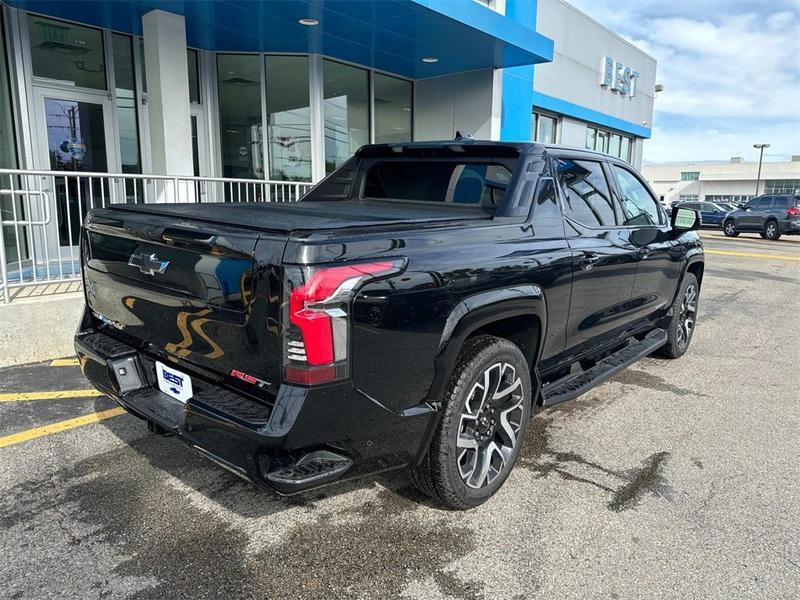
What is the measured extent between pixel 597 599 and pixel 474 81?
11.5 m

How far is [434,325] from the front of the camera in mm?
2564

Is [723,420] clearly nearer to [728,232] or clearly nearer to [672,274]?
[672,274]

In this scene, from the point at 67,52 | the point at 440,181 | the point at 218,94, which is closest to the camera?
the point at 440,181

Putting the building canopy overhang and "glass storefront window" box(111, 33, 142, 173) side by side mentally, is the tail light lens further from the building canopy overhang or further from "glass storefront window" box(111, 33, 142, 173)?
"glass storefront window" box(111, 33, 142, 173)

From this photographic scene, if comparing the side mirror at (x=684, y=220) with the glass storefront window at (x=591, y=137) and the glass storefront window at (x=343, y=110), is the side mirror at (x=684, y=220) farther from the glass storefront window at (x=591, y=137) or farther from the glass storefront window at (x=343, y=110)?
the glass storefront window at (x=591, y=137)

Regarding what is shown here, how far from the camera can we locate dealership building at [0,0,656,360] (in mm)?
7895

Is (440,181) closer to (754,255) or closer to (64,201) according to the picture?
(64,201)

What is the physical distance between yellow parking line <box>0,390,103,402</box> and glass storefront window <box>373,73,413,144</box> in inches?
356

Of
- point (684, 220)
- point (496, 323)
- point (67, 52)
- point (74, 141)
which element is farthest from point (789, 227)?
point (496, 323)

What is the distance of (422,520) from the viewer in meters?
2.94

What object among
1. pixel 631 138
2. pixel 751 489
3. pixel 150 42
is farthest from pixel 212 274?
pixel 631 138

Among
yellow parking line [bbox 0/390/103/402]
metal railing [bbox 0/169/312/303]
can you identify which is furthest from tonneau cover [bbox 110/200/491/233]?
metal railing [bbox 0/169/312/303]

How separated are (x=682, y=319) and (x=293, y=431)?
477 centimetres

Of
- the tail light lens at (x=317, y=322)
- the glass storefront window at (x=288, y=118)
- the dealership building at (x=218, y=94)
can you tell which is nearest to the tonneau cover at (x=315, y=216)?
the tail light lens at (x=317, y=322)
